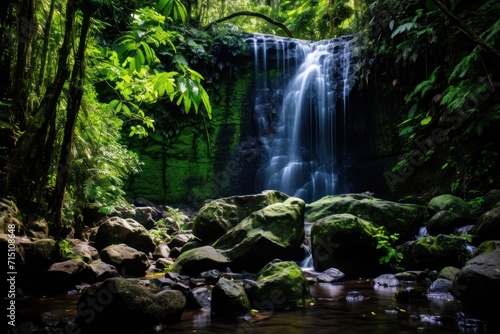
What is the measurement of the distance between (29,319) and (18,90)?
10.3 feet

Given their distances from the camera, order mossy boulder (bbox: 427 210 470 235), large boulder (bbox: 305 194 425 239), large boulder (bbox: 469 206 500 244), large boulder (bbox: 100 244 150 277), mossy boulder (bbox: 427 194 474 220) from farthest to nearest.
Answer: large boulder (bbox: 305 194 425 239), mossy boulder (bbox: 427 194 474 220), mossy boulder (bbox: 427 210 470 235), large boulder (bbox: 100 244 150 277), large boulder (bbox: 469 206 500 244)

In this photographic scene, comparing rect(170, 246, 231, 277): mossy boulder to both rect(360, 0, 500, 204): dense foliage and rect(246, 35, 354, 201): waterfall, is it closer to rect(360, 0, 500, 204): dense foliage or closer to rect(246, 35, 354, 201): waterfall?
rect(360, 0, 500, 204): dense foliage

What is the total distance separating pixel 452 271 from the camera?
5.33 meters

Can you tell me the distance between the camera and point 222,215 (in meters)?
8.46

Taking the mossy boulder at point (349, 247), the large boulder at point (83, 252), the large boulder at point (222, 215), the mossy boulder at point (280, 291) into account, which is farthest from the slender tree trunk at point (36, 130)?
the mossy boulder at point (349, 247)

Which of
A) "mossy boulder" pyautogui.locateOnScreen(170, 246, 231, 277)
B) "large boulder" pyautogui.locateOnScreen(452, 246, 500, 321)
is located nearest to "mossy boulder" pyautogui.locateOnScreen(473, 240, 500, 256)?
"large boulder" pyautogui.locateOnScreen(452, 246, 500, 321)

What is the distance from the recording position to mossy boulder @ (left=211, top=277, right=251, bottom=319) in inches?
162

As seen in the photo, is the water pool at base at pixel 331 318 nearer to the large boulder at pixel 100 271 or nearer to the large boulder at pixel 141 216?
the large boulder at pixel 100 271

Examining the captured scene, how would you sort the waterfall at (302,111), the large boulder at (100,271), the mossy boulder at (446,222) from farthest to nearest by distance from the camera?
the waterfall at (302,111) → the mossy boulder at (446,222) → the large boulder at (100,271)

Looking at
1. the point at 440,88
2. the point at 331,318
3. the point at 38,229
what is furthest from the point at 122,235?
the point at 440,88

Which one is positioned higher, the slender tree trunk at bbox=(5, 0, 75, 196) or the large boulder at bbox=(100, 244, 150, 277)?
the slender tree trunk at bbox=(5, 0, 75, 196)

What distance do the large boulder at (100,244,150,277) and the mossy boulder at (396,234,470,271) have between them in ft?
14.8

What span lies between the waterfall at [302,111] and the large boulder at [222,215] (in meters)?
4.70

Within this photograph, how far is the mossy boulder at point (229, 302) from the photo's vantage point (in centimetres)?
412
